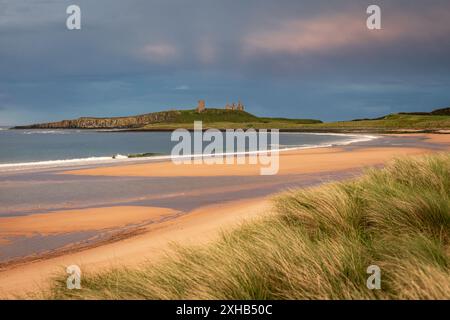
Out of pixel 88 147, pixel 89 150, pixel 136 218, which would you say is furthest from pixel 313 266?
pixel 88 147

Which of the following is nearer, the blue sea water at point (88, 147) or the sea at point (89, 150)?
the sea at point (89, 150)

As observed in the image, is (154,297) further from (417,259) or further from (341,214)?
(341,214)

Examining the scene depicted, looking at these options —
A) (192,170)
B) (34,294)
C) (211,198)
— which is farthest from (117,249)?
(192,170)

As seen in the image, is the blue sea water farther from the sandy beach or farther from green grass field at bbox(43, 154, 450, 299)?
green grass field at bbox(43, 154, 450, 299)

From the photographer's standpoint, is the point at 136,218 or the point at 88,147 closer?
the point at 136,218

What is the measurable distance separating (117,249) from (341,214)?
3734 millimetres

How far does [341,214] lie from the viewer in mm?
6770

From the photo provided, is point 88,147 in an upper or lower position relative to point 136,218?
upper

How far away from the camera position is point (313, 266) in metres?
4.46

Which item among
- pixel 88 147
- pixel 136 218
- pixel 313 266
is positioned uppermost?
pixel 88 147

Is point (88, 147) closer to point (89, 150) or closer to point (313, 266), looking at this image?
point (89, 150)

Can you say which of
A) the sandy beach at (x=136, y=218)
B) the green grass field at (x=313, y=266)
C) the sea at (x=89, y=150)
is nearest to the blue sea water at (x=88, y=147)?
the sea at (x=89, y=150)

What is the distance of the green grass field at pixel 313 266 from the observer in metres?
4.05

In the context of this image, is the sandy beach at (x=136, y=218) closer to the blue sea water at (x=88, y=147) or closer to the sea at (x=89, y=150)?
the sea at (x=89, y=150)
